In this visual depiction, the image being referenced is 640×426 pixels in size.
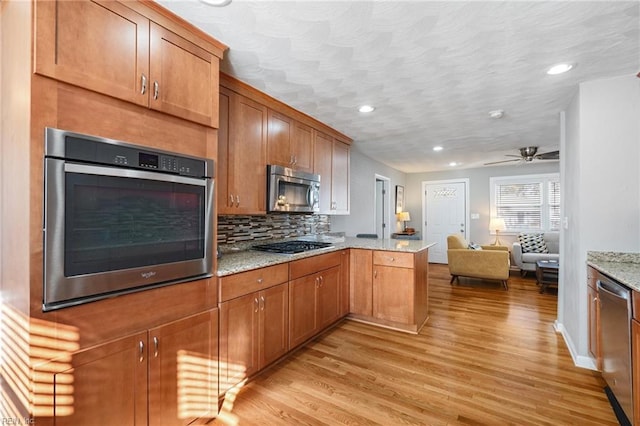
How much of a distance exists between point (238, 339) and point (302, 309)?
A: 744mm

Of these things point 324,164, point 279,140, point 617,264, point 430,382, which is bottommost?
point 430,382

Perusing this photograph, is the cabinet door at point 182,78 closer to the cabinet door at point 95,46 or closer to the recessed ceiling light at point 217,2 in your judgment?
the cabinet door at point 95,46

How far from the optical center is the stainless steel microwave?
2.69m

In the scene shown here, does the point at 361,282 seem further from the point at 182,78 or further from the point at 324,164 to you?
the point at 182,78

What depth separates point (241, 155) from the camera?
2426 mm

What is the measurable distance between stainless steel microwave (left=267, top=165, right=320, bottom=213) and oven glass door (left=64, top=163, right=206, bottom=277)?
1.03m

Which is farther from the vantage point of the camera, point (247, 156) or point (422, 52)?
point (247, 156)

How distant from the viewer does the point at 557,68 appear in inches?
83.9

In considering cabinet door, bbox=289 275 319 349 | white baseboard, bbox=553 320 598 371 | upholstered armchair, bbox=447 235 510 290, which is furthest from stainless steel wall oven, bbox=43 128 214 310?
upholstered armchair, bbox=447 235 510 290

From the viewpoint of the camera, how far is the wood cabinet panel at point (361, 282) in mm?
3252

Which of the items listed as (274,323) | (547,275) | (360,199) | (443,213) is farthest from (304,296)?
(443,213)

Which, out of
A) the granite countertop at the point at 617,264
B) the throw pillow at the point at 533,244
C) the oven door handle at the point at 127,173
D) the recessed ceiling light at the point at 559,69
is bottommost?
the throw pillow at the point at 533,244

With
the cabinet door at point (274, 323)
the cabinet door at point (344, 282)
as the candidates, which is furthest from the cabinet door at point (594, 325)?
the cabinet door at point (274, 323)

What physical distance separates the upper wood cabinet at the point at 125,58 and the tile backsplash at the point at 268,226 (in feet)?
3.88
